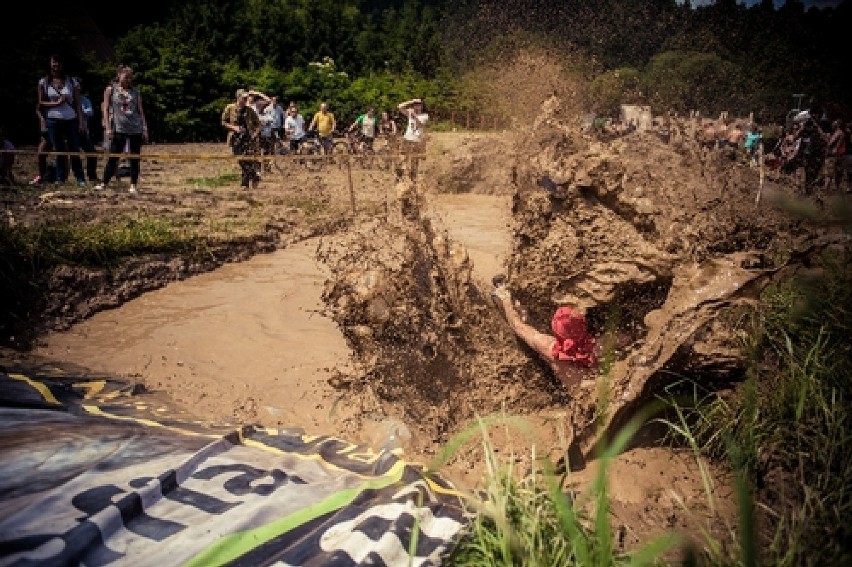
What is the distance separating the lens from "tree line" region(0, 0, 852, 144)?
13305mm

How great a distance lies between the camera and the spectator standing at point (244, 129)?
40.0 feet

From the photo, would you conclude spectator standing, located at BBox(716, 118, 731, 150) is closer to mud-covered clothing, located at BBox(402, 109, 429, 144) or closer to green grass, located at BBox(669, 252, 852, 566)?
mud-covered clothing, located at BBox(402, 109, 429, 144)

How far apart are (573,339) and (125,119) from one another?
8699mm

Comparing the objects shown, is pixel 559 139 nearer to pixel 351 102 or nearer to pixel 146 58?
pixel 146 58


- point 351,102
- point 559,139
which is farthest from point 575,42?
point 351,102

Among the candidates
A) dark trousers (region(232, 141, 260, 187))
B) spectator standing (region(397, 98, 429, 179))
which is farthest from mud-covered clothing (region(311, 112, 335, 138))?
dark trousers (region(232, 141, 260, 187))

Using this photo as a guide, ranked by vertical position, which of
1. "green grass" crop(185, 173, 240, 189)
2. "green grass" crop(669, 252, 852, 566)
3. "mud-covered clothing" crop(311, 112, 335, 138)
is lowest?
Result: "green grass" crop(669, 252, 852, 566)

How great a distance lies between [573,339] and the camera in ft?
13.7

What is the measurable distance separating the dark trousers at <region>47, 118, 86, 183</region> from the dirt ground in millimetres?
3885

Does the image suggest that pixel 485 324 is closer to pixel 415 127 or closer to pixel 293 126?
pixel 415 127

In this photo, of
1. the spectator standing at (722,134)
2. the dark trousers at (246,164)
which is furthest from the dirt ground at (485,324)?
the spectator standing at (722,134)

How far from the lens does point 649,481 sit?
11.6 feet

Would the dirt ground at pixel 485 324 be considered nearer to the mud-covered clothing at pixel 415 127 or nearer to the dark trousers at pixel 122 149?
the dark trousers at pixel 122 149

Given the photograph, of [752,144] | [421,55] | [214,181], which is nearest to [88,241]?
[214,181]
